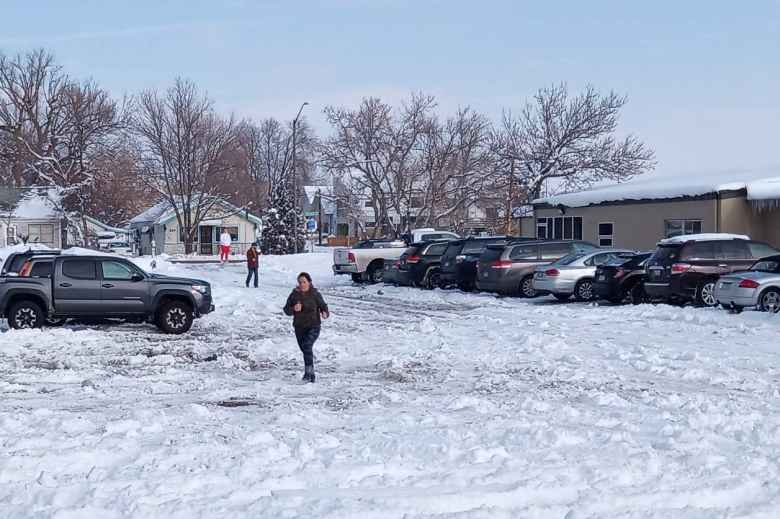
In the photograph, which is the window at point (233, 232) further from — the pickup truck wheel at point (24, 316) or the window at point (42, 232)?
the pickup truck wheel at point (24, 316)

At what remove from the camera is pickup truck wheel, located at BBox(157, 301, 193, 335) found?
60.5 feet

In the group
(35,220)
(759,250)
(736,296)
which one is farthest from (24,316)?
(35,220)

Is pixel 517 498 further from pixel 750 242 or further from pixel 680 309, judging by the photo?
pixel 750 242

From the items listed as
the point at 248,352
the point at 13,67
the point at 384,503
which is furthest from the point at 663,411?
the point at 13,67

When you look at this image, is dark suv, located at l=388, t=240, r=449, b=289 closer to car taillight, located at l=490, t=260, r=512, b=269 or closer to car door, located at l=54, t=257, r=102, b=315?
car taillight, located at l=490, t=260, r=512, b=269

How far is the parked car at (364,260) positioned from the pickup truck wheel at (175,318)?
50.2 feet

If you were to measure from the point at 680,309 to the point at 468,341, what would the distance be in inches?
257

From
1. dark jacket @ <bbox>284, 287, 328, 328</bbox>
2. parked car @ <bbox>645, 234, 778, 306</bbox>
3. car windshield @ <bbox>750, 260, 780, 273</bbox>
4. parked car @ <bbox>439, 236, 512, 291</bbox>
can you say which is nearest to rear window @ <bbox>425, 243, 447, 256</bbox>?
parked car @ <bbox>439, 236, 512, 291</bbox>

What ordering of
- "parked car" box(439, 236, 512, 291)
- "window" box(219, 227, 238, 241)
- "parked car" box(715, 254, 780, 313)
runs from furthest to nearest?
"window" box(219, 227, 238, 241)
"parked car" box(439, 236, 512, 291)
"parked car" box(715, 254, 780, 313)

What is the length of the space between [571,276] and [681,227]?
34.7 ft

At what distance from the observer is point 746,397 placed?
10.6 metres

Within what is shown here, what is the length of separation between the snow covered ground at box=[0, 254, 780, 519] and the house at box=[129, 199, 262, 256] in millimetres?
51479

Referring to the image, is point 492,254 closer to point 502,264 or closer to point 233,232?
point 502,264

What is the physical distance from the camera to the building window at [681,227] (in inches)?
1287
